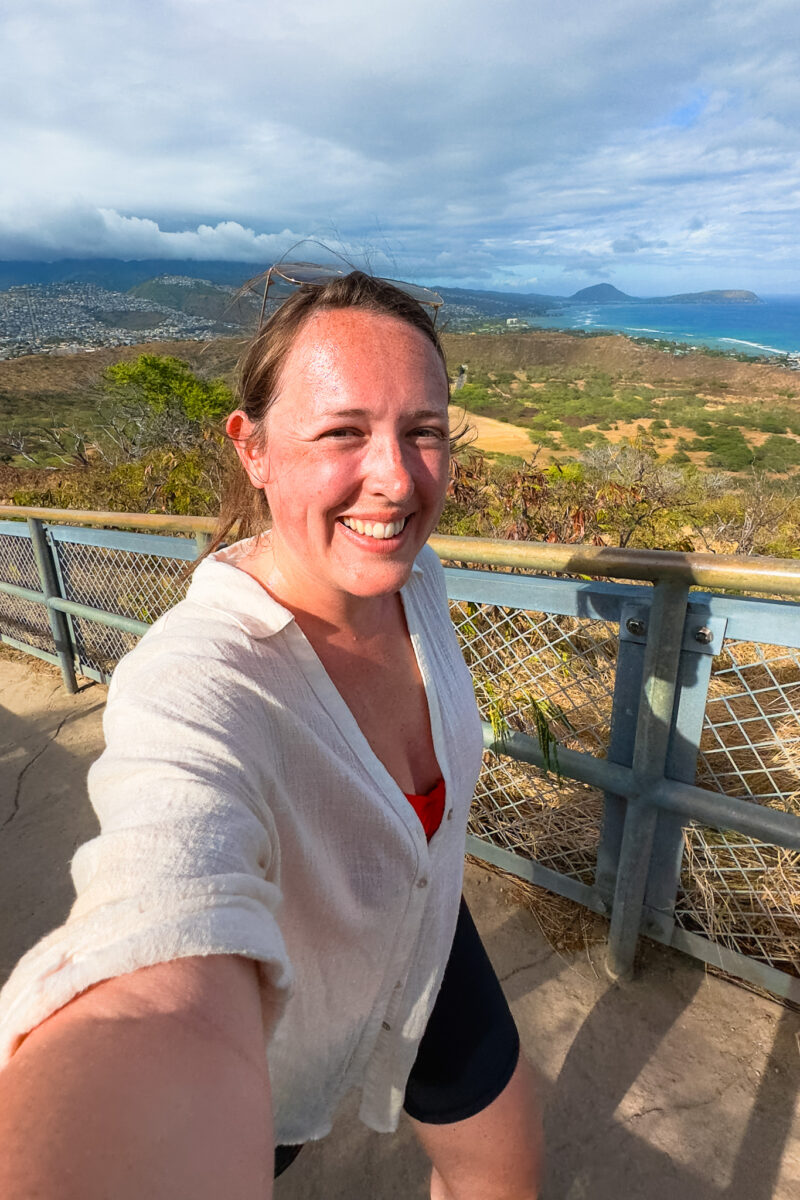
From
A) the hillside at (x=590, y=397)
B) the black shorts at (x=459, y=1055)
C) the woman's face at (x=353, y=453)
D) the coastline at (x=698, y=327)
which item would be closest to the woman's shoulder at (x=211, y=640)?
the woman's face at (x=353, y=453)

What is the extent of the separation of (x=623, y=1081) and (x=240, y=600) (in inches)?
70.6

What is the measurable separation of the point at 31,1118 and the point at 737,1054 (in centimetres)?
208

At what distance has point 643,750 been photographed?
1.74 m

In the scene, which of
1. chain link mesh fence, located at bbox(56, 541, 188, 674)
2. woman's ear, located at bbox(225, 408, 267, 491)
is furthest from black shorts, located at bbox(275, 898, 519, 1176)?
chain link mesh fence, located at bbox(56, 541, 188, 674)

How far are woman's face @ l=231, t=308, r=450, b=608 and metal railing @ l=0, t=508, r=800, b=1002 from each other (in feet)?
2.46

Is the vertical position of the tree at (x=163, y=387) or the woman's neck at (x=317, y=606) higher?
the woman's neck at (x=317, y=606)

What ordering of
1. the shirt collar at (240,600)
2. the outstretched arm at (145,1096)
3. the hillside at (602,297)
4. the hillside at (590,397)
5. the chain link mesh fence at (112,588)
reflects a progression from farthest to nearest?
the hillside at (602,297) → the hillside at (590,397) → the chain link mesh fence at (112,588) → the shirt collar at (240,600) → the outstretched arm at (145,1096)

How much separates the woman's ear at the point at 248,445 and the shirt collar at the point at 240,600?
21 centimetres

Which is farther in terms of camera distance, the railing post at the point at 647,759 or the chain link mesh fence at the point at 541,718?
the chain link mesh fence at the point at 541,718

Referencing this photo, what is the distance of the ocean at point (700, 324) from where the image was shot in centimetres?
7731

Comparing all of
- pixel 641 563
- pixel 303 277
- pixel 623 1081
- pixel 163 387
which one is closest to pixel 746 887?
pixel 623 1081

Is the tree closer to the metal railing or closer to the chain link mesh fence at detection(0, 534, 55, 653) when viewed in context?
the chain link mesh fence at detection(0, 534, 55, 653)

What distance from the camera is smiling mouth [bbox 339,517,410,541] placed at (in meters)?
1.04

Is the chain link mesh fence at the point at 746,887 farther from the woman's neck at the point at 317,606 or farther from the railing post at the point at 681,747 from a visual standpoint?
the woman's neck at the point at 317,606
